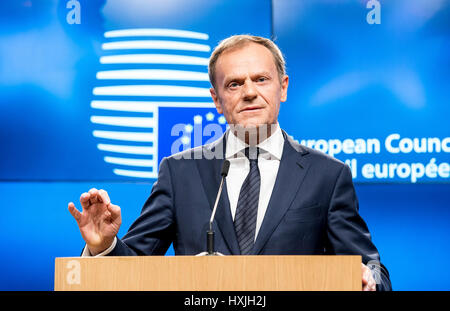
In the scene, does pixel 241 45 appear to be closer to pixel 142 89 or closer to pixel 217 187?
pixel 217 187

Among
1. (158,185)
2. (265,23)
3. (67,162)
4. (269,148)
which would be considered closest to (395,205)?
(265,23)

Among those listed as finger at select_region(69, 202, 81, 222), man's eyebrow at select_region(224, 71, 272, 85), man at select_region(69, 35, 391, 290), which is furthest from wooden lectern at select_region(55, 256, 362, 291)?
man's eyebrow at select_region(224, 71, 272, 85)

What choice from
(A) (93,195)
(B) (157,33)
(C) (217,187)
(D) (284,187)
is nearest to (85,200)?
(A) (93,195)

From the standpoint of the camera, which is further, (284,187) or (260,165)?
(260,165)

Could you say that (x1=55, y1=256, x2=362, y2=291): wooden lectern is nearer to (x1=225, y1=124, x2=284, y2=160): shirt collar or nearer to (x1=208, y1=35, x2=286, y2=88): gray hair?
(x1=225, y1=124, x2=284, y2=160): shirt collar

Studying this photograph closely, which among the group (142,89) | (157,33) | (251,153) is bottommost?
(251,153)

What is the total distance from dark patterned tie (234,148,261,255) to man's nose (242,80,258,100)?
0.77ft

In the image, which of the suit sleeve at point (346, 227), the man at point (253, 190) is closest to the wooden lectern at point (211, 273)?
the man at point (253, 190)

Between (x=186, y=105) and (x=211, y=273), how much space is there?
2145mm

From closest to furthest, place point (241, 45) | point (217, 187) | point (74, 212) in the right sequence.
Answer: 1. point (74, 212)
2. point (217, 187)
3. point (241, 45)

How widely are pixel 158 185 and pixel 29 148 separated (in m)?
1.66

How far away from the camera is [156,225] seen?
6.09ft

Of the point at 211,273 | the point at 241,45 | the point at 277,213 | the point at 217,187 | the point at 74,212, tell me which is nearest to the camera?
the point at 211,273

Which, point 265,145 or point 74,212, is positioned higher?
point 265,145
